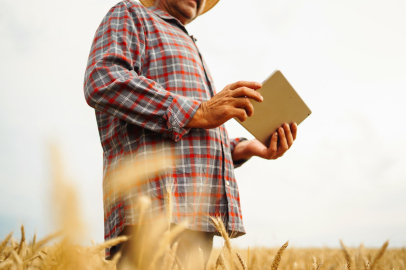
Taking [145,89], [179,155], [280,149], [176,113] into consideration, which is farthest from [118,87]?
[280,149]

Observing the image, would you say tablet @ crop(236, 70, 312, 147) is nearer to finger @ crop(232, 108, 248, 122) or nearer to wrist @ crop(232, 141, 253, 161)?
finger @ crop(232, 108, 248, 122)

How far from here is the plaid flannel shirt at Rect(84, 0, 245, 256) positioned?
4.09 feet

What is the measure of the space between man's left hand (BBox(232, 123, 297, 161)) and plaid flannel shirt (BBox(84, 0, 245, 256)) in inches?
10.4

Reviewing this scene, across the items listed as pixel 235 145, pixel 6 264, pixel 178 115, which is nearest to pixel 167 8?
pixel 235 145

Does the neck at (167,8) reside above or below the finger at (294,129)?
above

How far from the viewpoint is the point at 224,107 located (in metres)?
1.22

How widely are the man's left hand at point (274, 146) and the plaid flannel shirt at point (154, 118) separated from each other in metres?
0.26

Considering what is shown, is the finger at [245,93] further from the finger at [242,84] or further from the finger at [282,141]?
the finger at [282,141]

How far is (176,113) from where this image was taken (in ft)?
4.02

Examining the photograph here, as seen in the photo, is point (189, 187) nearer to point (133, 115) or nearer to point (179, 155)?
point (179, 155)

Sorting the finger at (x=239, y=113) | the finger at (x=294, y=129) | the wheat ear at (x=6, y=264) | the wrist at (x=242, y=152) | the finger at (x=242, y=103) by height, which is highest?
the finger at (x=242, y=103)

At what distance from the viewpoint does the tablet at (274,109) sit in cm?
146

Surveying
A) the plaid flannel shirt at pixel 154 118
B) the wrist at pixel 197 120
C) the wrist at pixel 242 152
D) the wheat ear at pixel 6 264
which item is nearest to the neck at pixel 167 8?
the plaid flannel shirt at pixel 154 118

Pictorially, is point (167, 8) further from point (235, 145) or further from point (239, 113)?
point (239, 113)
